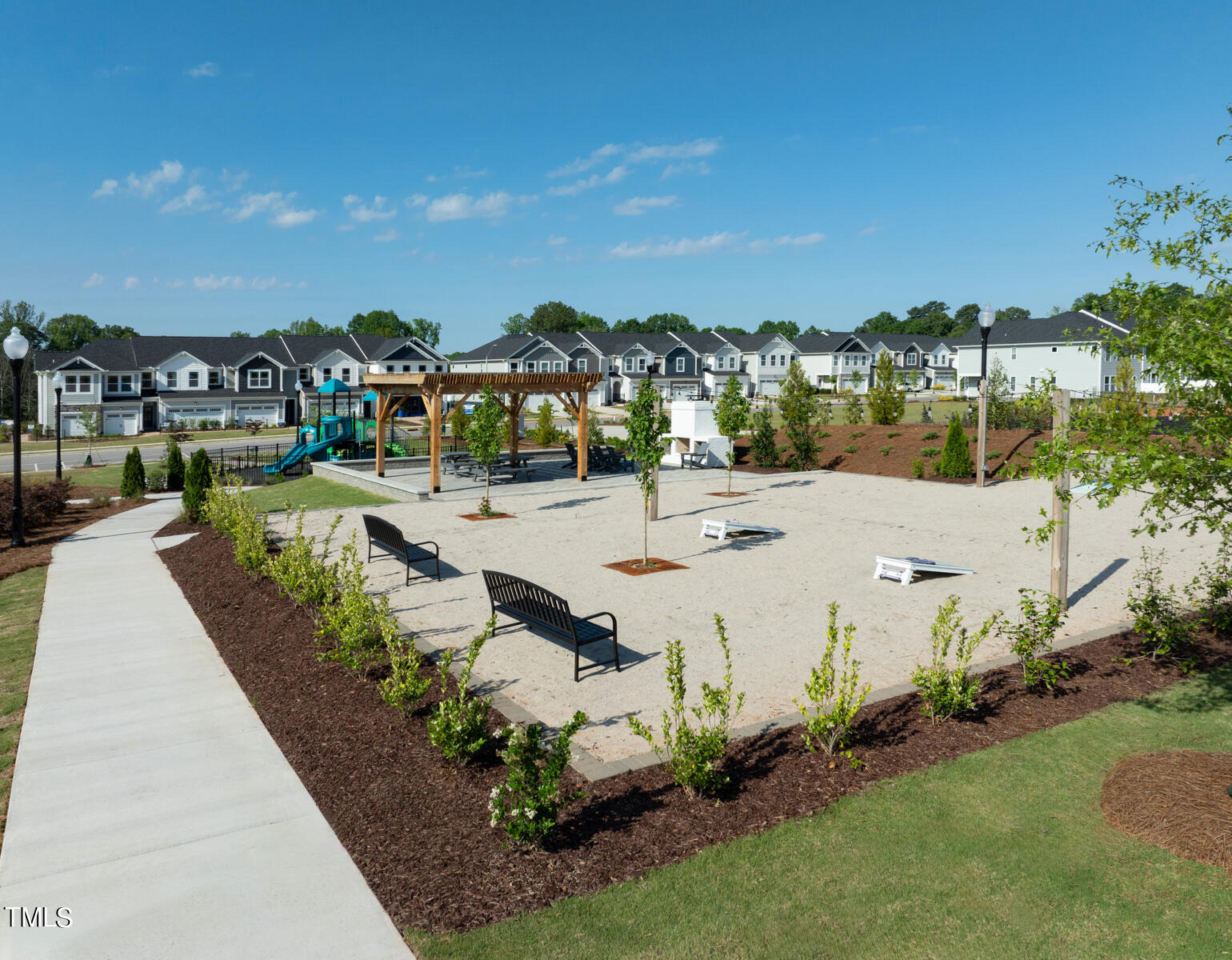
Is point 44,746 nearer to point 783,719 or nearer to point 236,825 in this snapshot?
point 236,825

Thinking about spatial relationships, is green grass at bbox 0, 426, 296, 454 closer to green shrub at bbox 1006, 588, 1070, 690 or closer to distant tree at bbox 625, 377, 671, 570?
distant tree at bbox 625, 377, 671, 570

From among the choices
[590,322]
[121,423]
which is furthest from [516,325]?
[121,423]

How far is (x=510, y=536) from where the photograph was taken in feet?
51.7

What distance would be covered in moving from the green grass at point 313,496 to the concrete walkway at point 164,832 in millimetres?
11023

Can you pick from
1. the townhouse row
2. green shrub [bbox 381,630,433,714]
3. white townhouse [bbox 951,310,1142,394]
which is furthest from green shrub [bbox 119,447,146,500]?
white townhouse [bbox 951,310,1142,394]

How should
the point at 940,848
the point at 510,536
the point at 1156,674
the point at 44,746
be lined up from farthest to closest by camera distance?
1. the point at 510,536
2. the point at 1156,674
3. the point at 44,746
4. the point at 940,848

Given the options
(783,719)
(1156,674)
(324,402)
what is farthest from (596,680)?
(324,402)

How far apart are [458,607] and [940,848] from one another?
701 cm

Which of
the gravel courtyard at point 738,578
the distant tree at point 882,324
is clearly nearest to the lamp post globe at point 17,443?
the gravel courtyard at point 738,578

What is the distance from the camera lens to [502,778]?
18.9ft

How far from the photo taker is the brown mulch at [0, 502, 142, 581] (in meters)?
13.5

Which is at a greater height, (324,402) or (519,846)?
(324,402)

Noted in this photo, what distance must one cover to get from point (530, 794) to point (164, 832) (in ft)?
7.97

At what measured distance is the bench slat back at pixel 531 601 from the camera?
315 inches
